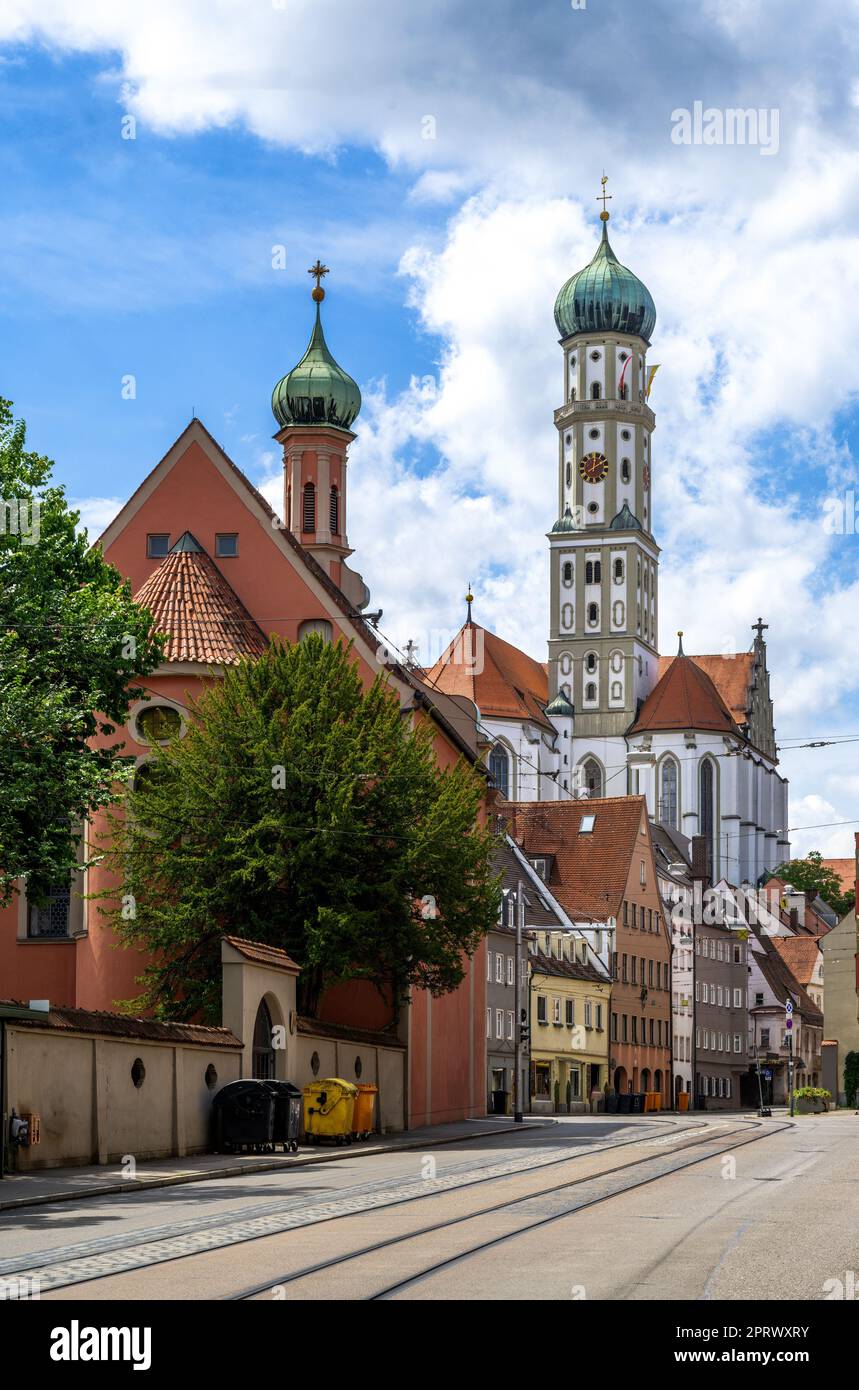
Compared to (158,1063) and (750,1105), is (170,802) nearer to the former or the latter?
(158,1063)

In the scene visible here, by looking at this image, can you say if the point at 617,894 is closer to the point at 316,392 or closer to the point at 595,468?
the point at 316,392

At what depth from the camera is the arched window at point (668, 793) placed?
143m

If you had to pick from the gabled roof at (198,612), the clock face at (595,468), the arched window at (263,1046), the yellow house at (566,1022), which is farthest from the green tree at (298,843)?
the clock face at (595,468)

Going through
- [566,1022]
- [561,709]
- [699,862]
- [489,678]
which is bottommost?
[566,1022]

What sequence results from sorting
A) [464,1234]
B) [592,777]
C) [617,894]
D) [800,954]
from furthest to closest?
[592,777]
[800,954]
[617,894]
[464,1234]

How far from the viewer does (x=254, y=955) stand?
3388 centimetres

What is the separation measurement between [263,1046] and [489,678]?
10698 cm

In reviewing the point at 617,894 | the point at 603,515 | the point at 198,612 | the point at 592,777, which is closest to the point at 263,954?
the point at 198,612

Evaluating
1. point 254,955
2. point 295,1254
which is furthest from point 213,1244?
point 254,955

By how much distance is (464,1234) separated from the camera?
53.6ft

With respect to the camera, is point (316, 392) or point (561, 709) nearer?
point (316, 392)

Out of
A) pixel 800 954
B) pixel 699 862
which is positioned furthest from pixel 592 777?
pixel 699 862

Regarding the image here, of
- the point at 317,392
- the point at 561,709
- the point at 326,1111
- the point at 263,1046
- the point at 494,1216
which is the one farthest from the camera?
the point at 561,709

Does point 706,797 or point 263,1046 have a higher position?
point 706,797
